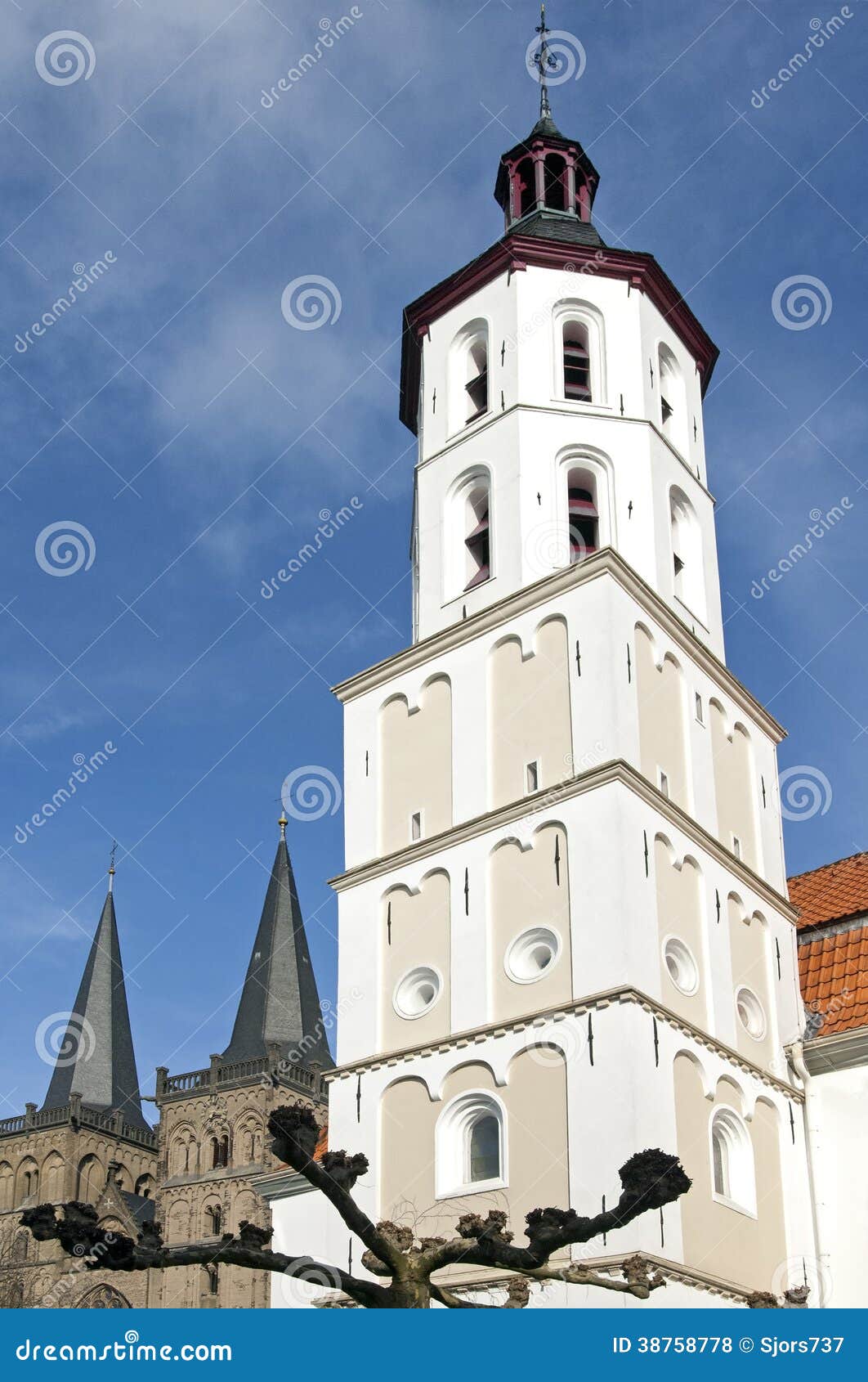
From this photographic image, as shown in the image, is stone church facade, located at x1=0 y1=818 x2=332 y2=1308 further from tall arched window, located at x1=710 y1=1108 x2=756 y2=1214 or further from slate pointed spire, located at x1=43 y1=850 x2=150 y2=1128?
tall arched window, located at x1=710 y1=1108 x2=756 y2=1214

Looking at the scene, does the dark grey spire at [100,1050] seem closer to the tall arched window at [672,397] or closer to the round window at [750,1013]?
the tall arched window at [672,397]

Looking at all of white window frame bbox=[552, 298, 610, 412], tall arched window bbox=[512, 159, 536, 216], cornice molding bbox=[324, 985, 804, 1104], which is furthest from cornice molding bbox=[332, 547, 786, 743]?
tall arched window bbox=[512, 159, 536, 216]

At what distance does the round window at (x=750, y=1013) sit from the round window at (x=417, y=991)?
4.44 meters

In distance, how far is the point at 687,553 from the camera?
90.7 feet

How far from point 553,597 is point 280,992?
164 feet

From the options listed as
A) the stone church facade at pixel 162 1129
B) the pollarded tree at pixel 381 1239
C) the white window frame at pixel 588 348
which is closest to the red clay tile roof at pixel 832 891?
the white window frame at pixel 588 348

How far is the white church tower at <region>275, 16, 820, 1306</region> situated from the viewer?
68.2 ft

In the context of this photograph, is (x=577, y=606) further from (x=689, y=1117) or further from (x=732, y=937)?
(x=689, y=1117)

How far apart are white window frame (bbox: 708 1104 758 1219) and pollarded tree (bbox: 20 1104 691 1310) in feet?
20.9

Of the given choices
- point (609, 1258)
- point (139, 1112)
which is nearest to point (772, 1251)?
point (609, 1258)

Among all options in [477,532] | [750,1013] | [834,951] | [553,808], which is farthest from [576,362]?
[750,1013]

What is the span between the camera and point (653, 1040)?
20.6 metres

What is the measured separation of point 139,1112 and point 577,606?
201 feet

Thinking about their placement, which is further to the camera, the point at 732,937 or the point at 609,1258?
the point at 732,937
